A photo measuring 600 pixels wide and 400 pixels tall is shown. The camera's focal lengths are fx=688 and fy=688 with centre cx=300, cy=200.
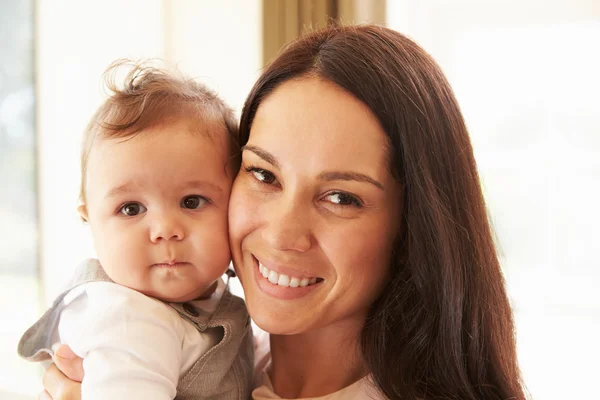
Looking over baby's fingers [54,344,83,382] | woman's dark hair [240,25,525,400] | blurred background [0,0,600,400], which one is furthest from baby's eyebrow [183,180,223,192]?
blurred background [0,0,600,400]

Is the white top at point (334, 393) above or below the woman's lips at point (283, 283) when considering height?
below

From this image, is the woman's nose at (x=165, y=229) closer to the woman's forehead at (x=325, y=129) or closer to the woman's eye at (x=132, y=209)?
the woman's eye at (x=132, y=209)

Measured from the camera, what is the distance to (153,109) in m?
1.47

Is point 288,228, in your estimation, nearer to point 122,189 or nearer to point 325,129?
point 325,129

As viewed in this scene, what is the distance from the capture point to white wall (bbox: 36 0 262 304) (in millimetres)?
3287

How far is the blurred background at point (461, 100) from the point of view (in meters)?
3.26

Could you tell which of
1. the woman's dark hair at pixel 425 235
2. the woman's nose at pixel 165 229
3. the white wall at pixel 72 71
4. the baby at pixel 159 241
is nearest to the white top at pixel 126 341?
the baby at pixel 159 241

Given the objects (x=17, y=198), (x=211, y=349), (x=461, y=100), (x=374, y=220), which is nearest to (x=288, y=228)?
(x=374, y=220)

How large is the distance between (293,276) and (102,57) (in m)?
2.28

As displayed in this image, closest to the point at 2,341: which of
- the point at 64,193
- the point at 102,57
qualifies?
the point at 64,193

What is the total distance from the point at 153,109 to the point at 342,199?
17.6 inches

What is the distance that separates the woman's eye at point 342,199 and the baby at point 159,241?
0.81ft

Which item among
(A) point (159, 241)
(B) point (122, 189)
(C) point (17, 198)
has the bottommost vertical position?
(C) point (17, 198)

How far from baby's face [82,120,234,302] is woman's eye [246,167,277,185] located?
0.34 feet
